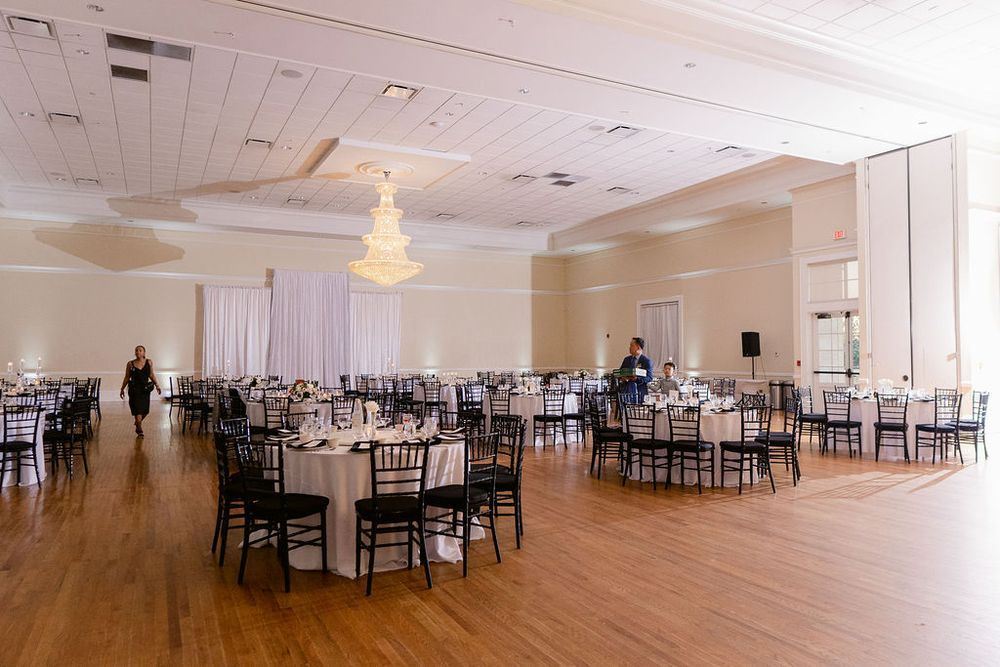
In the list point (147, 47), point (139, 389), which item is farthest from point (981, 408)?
point (139, 389)

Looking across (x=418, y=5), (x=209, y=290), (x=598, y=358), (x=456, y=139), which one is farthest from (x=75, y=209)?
(x=598, y=358)

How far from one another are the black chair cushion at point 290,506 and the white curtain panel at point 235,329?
44.3ft

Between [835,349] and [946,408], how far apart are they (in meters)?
3.85

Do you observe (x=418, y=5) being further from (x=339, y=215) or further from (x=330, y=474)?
(x=339, y=215)

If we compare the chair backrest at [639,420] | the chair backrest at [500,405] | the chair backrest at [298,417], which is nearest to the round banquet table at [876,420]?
the chair backrest at [639,420]

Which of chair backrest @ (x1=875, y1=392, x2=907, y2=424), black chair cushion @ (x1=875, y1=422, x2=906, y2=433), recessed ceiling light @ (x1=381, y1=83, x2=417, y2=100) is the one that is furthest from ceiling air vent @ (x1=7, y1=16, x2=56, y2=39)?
chair backrest @ (x1=875, y1=392, x2=907, y2=424)

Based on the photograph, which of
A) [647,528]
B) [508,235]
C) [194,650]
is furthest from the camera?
[508,235]

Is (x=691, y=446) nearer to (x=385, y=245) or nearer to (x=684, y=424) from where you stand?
(x=684, y=424)

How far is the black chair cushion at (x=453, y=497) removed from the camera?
4.61 meters

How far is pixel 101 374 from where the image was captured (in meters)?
16.3

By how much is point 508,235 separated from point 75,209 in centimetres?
1044

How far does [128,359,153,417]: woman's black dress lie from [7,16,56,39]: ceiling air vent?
5529 millimetres

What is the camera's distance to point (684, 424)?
7371mm

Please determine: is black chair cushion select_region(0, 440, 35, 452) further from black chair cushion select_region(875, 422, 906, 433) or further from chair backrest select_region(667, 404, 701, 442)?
black chair cushion select_region(875, 422, 906, 433)
